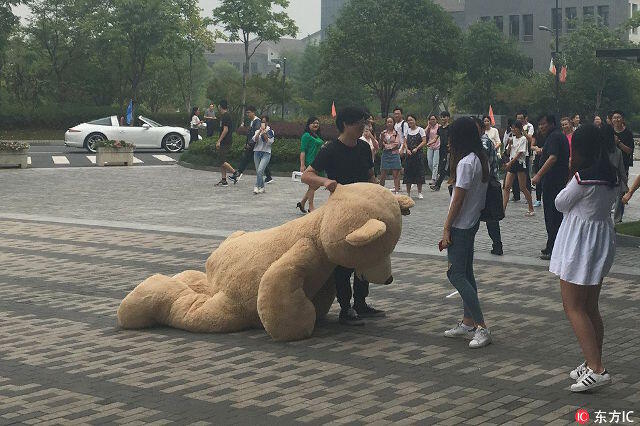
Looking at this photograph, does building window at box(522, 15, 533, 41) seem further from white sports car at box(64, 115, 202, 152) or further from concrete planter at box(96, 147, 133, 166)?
concrete planter at box(96, 147, 133, 166)

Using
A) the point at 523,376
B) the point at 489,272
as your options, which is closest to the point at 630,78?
the point at 489,272

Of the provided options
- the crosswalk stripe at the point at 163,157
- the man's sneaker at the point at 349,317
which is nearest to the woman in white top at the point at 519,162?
the man's sneaker at the point at 349,317

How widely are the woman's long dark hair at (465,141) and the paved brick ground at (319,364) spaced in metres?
1.34

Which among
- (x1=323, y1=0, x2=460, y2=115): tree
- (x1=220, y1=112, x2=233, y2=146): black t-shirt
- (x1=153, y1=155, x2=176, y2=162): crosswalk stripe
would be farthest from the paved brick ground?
(x1=323, y1=0, x2=460, y2=115): tree

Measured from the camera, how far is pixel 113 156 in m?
31.0

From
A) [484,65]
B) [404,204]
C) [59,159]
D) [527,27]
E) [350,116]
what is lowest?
[59,159]

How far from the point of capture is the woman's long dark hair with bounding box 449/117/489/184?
8406mm

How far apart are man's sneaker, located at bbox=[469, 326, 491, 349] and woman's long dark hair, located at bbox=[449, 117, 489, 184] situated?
111cm

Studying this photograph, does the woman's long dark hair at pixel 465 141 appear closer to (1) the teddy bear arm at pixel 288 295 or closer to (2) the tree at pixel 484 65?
(1) the teddy bear arm at pixel 288 295

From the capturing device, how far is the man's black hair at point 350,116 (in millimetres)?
9203

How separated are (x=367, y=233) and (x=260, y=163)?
1407cm

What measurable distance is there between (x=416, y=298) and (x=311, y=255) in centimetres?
212

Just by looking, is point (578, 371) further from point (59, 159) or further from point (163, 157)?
point (163, 157)

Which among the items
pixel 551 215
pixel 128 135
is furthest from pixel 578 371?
pixel 128 135
